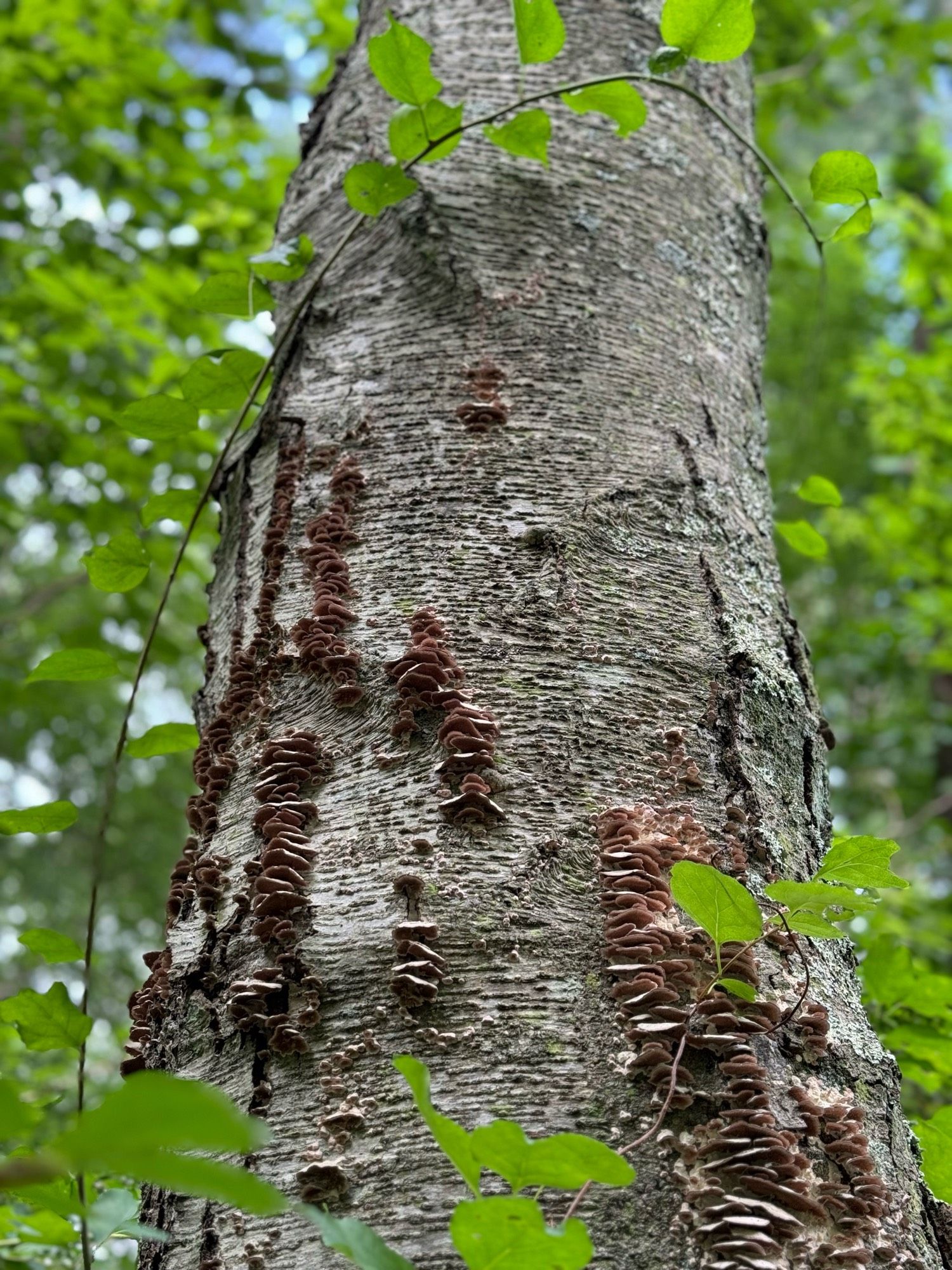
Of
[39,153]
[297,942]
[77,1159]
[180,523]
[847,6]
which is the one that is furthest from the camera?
[847,6]

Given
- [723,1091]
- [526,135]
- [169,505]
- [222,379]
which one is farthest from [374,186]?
[723,1091]

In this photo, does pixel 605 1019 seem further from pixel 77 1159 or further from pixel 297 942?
pixel 77 1159

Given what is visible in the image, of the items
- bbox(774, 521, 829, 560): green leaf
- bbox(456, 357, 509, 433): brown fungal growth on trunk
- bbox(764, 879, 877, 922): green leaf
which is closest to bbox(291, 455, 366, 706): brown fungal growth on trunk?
bbox(456, 357, 509, 433): brown fungal growth on trunk

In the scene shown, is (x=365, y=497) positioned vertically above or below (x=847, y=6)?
below

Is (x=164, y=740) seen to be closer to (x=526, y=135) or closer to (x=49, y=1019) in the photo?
(x=49, y=1019)

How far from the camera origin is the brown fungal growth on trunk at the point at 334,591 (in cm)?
118

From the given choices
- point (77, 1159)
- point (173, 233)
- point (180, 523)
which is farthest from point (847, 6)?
point (77, 1159)

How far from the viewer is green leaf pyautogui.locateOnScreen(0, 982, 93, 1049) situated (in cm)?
97

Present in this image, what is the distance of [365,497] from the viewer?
4.31ft

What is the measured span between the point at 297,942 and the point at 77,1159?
63 cm

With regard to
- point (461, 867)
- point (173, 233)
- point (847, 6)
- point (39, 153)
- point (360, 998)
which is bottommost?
point (360, 998)

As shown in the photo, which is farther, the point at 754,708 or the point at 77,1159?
the point at 754,708

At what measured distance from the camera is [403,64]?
4.43 ft

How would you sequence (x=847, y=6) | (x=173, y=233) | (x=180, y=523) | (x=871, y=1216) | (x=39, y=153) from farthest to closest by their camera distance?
1. (x=847, y=6)
2. (x=39, y=153)
3. (x=173, y=233)
4. (x=180, y=523)
5. (x=871, y=1216)
